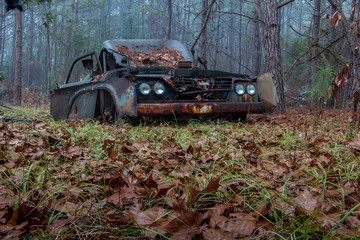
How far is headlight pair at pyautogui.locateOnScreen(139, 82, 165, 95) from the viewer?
388 cm

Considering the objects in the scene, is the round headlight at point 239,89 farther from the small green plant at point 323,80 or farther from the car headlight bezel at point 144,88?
the small green plant at point 323,80

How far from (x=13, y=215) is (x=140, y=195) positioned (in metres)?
0.52

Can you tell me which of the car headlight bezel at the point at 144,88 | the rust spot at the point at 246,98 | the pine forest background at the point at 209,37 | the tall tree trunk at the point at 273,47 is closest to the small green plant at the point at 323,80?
the pine forest background at the point at 209,37

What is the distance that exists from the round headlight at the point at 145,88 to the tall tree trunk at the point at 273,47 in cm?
319

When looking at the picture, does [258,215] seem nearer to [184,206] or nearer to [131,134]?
[184,206]

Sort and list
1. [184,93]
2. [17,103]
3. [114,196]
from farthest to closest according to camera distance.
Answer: [17,103] < [184,93] < [114,196]

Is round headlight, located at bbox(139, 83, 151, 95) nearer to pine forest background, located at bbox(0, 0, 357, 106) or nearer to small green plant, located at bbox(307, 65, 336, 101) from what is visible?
pine forest background, located at bbox(0, 0, 357, 106)

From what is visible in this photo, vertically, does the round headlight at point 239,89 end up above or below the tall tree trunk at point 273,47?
below

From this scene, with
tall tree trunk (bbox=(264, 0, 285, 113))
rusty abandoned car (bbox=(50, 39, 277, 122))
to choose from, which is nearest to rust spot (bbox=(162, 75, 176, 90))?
rusty abandoned car (bbox=(50, 39, 277, 122))

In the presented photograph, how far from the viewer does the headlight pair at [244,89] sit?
4.39 meters

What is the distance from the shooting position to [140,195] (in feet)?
4.55

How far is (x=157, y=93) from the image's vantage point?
3926 mm

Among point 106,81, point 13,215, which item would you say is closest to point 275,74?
point 106,81

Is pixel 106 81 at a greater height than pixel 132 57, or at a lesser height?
lesser
